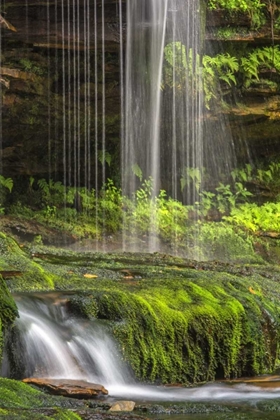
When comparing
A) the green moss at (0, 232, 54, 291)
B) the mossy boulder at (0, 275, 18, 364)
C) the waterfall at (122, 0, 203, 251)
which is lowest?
the mossy boulder at (0, 275, 18, 364)

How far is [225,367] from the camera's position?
927 centimetres

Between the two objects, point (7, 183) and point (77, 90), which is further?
point (77, 90)

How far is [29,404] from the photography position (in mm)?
5992

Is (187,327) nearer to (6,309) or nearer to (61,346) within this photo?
(61,346)

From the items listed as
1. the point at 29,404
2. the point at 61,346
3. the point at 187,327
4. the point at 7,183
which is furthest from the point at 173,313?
the point at 7,183

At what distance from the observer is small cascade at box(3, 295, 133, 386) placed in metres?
7.62

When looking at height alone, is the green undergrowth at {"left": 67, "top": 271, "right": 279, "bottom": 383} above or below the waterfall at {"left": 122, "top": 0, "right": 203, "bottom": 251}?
below

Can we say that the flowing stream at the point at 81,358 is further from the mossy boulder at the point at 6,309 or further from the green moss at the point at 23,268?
the green moss at the point at 23,268

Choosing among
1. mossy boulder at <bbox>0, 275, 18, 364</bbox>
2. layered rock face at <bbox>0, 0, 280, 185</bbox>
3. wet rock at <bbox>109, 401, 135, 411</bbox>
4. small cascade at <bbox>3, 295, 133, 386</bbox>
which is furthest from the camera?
layered rock face at <bbox>0, 0, 280, 185</bbox>

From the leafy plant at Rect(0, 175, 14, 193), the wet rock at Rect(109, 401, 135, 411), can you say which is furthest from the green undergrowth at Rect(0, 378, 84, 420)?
the leafy plant at Rect(0, 175, 14, 193)

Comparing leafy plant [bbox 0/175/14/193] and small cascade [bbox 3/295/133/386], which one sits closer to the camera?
small cascade [bbox 3/295/133/386]

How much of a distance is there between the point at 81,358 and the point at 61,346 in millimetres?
231

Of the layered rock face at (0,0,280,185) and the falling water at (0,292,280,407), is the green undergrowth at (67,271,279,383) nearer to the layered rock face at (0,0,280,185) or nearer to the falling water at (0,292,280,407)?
the falling water at (0,292,280,407)

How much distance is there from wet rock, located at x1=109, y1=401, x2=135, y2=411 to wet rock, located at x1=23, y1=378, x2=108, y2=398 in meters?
0.33
